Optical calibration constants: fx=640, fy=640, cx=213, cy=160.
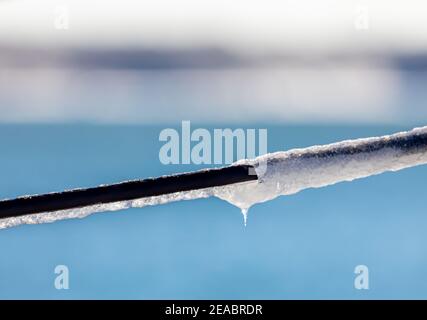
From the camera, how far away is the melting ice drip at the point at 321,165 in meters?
0.49

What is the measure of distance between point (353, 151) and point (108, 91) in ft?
3.73

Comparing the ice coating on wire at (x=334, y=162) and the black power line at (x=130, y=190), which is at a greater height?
the ice coating on wire at (x=334, y=162)

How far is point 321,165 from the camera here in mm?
502

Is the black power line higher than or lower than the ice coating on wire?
lower

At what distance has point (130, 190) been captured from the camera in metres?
0.49

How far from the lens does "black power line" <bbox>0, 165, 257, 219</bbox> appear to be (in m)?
0.48

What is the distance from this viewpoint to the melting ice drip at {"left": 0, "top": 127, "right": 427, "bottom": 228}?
489mm

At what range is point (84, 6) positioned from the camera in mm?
1541

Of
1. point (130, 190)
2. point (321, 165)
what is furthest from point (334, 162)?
point (130, 190)

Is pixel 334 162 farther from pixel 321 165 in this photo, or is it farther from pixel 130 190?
pixel 130 190

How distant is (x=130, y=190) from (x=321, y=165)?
15 cm
